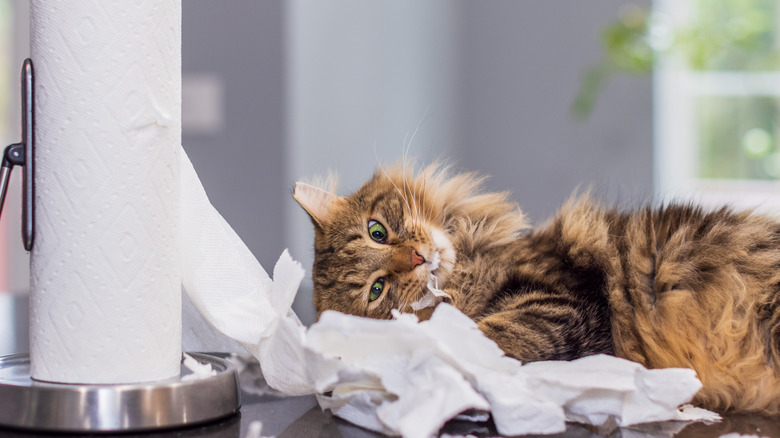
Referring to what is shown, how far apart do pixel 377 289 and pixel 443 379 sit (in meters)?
0.52

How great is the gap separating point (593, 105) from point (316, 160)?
6.77 ft

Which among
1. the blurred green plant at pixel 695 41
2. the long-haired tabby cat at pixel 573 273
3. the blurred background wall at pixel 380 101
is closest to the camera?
the long-haired tabby cat at pixel 573 273

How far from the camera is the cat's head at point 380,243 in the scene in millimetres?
1140

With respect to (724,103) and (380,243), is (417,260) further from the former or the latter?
(724,103)

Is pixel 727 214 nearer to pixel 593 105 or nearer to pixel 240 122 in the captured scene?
pixel 240 122

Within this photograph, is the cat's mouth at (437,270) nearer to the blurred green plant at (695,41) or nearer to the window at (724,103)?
the blurred green plant at (695,41)

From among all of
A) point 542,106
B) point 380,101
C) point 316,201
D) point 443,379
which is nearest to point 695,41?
point 542,106

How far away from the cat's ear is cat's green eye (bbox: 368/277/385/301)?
203mm

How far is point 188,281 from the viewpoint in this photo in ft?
2.80

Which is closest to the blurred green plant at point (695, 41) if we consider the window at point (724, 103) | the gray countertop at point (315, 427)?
the window at point (724, 103)

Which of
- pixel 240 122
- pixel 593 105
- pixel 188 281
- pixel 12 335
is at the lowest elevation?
pixel 12 335

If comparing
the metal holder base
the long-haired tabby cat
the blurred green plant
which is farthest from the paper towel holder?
the blurred green plant

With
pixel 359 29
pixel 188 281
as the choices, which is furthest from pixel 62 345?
pixel 359 29

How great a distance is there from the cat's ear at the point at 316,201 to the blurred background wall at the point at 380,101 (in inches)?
8.5
